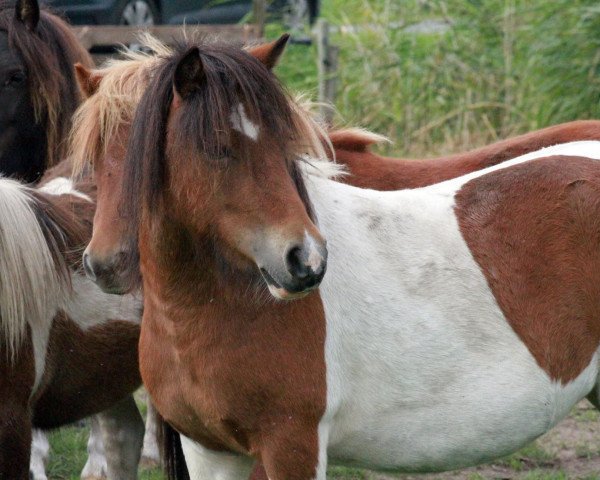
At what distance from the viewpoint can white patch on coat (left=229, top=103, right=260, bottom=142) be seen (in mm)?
2705

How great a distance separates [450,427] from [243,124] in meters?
1.14

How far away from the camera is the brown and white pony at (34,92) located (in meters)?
4.57

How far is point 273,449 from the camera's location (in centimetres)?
284

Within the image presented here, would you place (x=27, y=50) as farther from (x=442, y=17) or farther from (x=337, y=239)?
(x=442, y=17)

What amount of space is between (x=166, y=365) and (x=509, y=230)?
1.16m

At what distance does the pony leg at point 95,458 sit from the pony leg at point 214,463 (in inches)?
68.6

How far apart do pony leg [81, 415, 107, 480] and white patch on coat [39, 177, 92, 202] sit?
1205 mm

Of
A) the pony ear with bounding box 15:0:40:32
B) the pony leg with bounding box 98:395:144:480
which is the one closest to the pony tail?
the pony leg with bounding box 98:395:144:480

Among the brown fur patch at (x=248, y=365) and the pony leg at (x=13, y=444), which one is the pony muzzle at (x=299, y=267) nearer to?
the brown fur patch at (x=248, y=365)

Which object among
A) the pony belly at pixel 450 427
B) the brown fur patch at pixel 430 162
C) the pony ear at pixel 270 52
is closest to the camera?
the pony ear at pixel 270 52

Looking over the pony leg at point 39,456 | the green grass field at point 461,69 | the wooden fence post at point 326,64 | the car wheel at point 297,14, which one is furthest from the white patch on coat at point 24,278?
the car wheel at point 297,14

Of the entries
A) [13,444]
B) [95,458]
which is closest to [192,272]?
[13,444]

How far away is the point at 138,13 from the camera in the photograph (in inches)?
366

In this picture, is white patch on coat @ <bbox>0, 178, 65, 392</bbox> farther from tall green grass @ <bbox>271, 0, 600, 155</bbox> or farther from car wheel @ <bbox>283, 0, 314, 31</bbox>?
car wheel @ <bbox>283, 0, 314, 31</bbox>
